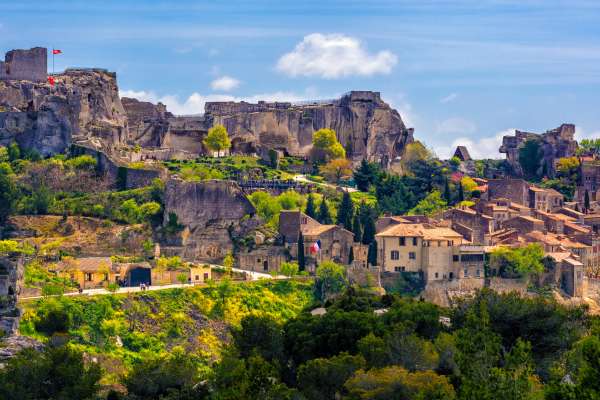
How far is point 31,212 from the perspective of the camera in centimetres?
9825

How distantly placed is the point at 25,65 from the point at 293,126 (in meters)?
19.8

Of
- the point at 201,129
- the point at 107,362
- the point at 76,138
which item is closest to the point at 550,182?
the point at 201,129

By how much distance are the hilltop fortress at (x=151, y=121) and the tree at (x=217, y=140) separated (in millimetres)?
1274

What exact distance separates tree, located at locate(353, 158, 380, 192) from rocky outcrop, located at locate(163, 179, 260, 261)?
15172mm

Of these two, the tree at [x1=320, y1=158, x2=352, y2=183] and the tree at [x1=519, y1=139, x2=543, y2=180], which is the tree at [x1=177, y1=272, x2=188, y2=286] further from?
the tree at [x1=519, y1=139, x2=543, y2=180]

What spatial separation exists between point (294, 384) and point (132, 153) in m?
43.9

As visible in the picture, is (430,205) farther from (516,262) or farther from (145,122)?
(145,122)

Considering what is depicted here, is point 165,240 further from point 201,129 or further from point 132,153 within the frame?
point 201,129

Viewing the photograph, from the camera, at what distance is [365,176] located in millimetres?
113250

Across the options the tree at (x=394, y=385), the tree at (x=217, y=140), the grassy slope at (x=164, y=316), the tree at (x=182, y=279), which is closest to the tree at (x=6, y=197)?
the tree at (x=182, y=279)

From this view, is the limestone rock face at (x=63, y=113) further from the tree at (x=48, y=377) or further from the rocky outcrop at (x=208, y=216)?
the tree at (x=48, y=377)

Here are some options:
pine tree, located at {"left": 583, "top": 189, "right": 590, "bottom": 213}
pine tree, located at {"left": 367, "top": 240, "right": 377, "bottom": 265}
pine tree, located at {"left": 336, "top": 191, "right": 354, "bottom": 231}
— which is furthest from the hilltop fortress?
pine tree, located at {"left": 367, "top": 240, "right": 377, "bottom": 265}

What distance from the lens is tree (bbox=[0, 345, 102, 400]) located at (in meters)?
66.9

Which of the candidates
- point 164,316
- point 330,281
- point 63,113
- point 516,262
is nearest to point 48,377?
point 164,316
